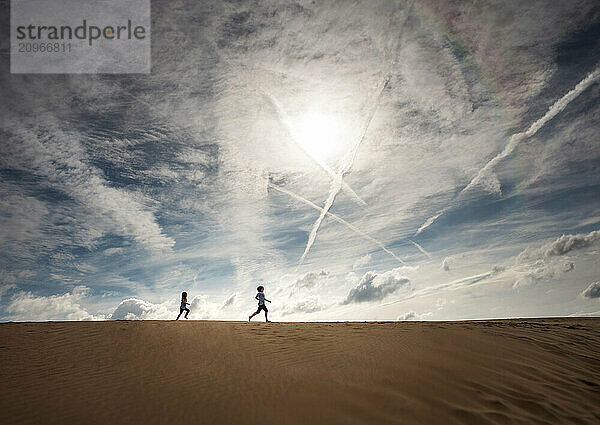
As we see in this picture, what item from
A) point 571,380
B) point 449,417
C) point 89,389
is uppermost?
point 89,389

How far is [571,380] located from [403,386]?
14.4ft

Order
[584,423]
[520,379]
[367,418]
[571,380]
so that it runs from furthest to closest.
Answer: [571,380] → [520,379] → [584,423] → [367,418]

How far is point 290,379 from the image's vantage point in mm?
5906

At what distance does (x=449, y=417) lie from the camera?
476cm

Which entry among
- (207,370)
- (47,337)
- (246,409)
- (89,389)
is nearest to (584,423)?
(246,409)

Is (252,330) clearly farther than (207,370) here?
Yes

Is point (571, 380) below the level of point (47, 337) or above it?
below

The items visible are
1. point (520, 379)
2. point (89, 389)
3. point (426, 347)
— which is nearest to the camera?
point (89, 389)

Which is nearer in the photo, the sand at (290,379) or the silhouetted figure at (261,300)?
the sand at (290,379)

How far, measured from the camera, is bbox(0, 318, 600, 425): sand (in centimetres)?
473

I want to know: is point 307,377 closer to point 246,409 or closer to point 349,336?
Result: point 246,409

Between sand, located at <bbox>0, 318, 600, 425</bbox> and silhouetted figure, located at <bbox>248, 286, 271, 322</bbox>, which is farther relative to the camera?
silhouetted figure, located at <bbox>248, 286, 271, 322</bbox>

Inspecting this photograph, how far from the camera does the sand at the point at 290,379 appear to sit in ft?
15.5

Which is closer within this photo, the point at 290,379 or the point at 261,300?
the point at 290,379
